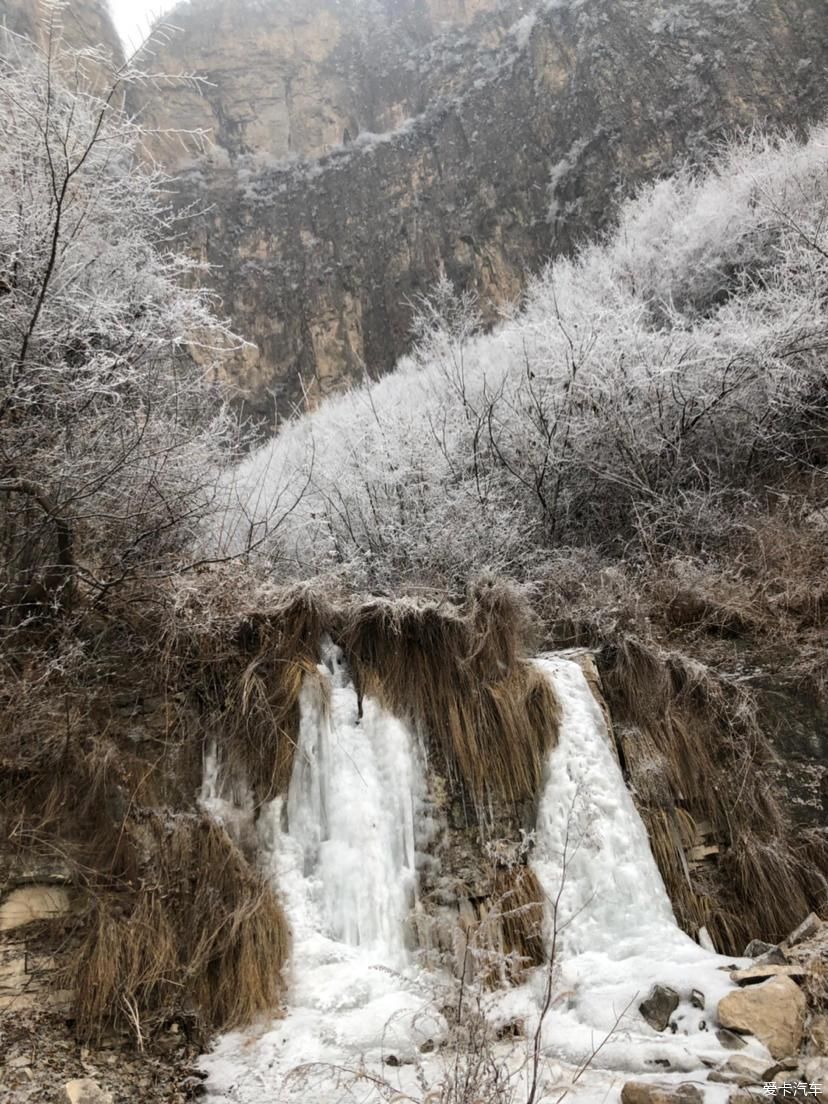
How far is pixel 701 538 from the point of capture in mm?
7453

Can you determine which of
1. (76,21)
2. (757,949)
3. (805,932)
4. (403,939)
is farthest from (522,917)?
(76,21)

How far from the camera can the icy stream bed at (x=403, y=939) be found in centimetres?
308

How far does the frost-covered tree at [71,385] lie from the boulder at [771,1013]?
3931 mm

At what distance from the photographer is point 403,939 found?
3.93m

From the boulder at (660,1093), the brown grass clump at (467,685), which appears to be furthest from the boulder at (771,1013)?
the brown grass clump at (467,685)

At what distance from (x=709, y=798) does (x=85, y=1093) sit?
3.90 metres

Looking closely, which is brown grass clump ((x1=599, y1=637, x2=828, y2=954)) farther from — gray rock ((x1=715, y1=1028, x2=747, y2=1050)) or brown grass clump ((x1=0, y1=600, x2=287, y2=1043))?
brown grass clump ((x1=0, y1=600, x2=287, y2=1043))

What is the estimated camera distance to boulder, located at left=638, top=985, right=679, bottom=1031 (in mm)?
3342

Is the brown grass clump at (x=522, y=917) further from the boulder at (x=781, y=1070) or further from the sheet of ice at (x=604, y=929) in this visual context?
the boulder at (x=781, y=1070)

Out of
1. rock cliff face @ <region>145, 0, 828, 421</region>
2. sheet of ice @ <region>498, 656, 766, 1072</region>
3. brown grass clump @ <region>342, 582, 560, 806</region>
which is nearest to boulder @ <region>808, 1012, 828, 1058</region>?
sheet of ice @ <region>498, 656, 766, 1072</region>

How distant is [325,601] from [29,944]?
2587 millimetres

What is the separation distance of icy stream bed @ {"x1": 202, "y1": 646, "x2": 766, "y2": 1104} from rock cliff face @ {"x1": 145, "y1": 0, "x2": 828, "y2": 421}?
1477 cm

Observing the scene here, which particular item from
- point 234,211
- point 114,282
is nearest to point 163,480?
point 114,282

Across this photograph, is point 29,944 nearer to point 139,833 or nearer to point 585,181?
point 139,833
